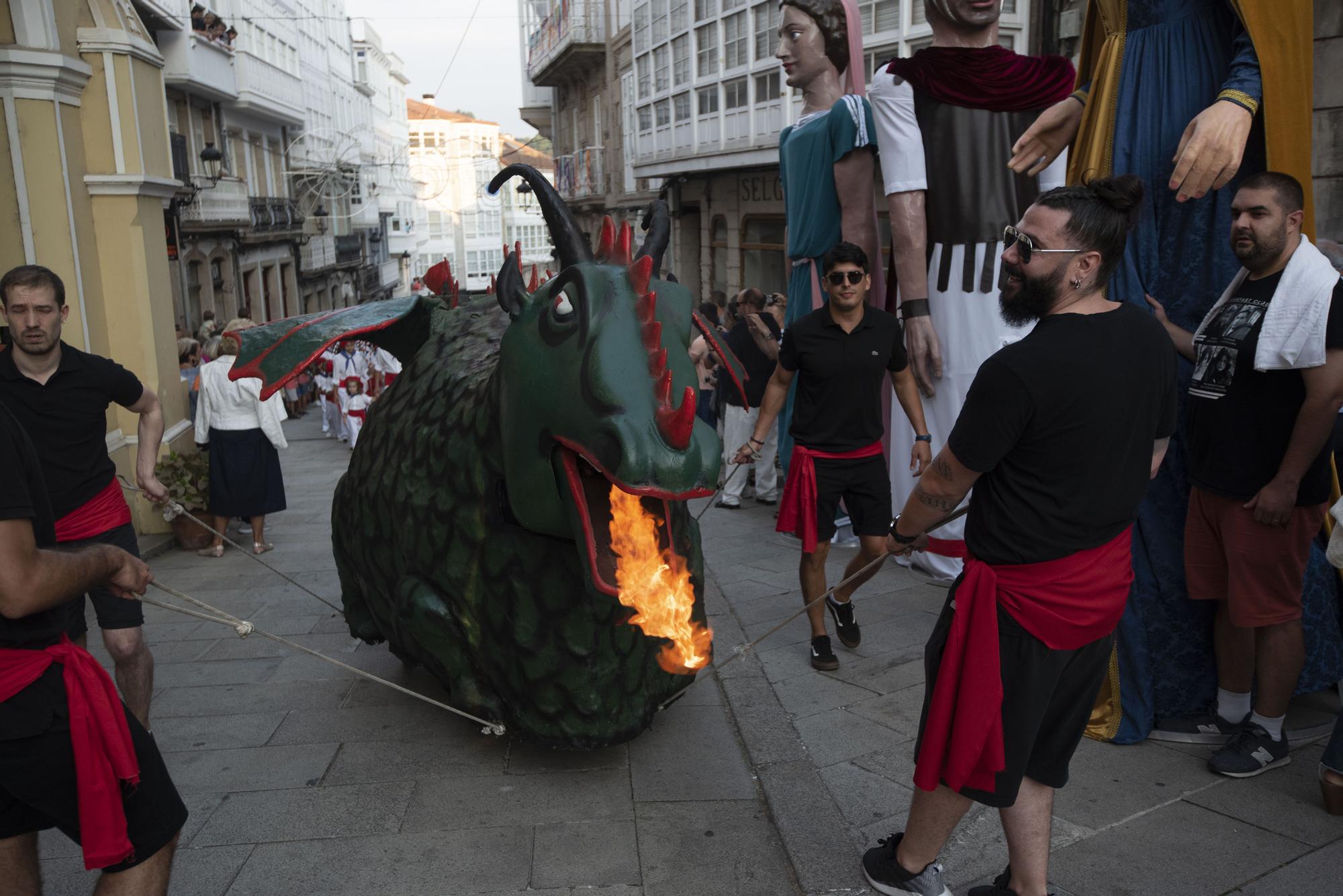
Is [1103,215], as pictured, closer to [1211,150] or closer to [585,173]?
[1211,150]

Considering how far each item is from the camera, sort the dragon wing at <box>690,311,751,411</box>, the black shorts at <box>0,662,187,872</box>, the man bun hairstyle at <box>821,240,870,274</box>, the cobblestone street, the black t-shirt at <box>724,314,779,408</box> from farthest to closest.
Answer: the black t-shirt at <box>724,314,779,408</box>
the man bun hairstyle at <box>821,240,870,274</box>
the dragon wing at <box>690,311,751,411</box>
the cobblestone street
the black shorts at <box>0,662,187,872</box>

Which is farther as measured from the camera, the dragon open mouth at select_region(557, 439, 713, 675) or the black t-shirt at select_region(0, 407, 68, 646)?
the dragon open mouth at select_region(557, 439, 713, 675)

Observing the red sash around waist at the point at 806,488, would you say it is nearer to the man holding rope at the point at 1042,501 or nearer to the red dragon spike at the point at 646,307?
the man holding rope at the point at 1042,501

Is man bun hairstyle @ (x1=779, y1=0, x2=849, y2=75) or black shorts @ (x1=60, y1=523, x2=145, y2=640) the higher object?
man bun hairstyle @ (x1=779, y1=0, x2=849, y2=75)

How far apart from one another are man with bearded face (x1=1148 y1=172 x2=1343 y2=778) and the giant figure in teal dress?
152 mm

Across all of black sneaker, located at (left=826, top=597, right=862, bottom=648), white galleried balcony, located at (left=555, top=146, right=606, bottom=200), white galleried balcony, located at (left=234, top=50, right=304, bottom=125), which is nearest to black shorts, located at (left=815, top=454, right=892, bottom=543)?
black sneaker, located at (left=826, top=597, right=862, bottom=648)

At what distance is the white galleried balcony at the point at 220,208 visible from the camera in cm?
2130

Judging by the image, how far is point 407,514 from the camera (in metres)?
3.67

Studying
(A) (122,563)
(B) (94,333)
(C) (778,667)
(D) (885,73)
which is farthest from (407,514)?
(B) (94,333)

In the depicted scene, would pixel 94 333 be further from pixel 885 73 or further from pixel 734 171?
pixel 734 171

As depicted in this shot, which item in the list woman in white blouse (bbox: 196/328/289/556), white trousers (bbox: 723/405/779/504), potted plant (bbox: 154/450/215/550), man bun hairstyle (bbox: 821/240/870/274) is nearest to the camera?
man bun hairstyle (bbox: 821/240/870/274)

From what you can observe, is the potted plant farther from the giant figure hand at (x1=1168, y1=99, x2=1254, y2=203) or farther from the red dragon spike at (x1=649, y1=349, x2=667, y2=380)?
the giant figure hand at (x1=1168, y1=99, x2=1254, y2=203)

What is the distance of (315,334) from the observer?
12.8 feet

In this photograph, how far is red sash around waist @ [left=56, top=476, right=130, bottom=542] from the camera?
4000 mm
